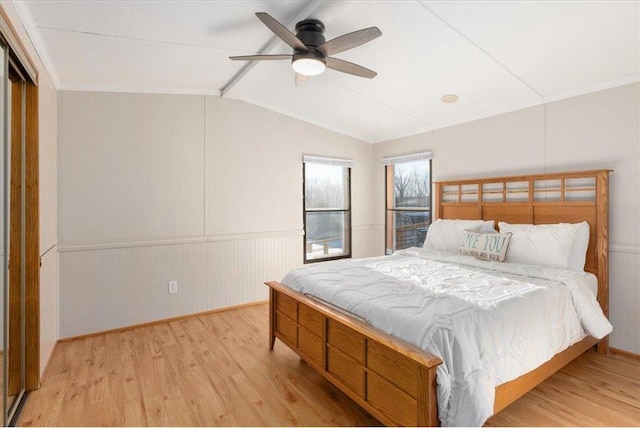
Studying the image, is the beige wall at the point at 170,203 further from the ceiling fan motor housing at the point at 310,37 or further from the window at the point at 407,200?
the ceiling fan motor housing at the point at 310,37

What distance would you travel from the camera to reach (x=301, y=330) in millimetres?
2514

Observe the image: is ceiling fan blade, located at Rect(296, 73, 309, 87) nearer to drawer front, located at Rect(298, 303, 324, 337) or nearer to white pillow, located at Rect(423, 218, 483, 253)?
drawer front, located at Rect(298, 303, 324, 337)

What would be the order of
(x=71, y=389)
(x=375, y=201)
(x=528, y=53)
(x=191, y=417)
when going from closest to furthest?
(x=191, y=417)
(x=71, y=389)
(x=528, y=53)
(x=375, y=201)

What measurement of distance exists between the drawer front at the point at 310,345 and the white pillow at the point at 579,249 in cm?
221

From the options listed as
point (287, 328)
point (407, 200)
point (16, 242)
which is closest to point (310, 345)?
point (287, 328)

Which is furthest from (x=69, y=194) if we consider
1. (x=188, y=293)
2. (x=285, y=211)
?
(x=285, y=211)

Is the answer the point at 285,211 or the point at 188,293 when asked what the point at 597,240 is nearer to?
the point at 285,211

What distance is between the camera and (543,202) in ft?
10.5

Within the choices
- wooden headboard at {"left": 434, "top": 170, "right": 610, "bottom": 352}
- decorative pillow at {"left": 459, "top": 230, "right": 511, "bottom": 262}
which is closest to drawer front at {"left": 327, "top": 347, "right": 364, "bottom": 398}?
decorative pillow at {"left": 459, "top": 230, "right": 511, "bottom": 262}

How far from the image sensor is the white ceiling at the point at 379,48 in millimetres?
2076

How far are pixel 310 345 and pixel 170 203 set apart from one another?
227 centimetres

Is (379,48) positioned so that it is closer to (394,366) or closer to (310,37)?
(310,37)

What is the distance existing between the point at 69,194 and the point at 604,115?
495 cm

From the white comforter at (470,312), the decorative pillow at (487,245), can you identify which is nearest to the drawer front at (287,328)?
the white comforter at (470,312)
